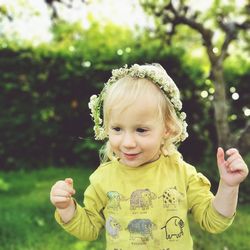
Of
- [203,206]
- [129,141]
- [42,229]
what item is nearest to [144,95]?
[129,141]

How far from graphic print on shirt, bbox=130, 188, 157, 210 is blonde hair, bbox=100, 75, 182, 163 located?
0.22m

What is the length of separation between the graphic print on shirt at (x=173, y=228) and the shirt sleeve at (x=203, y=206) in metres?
0.10

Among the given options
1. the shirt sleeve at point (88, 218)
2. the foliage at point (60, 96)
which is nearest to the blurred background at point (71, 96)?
the foliage at point (60, 96)

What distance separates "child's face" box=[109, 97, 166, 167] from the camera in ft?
7.73

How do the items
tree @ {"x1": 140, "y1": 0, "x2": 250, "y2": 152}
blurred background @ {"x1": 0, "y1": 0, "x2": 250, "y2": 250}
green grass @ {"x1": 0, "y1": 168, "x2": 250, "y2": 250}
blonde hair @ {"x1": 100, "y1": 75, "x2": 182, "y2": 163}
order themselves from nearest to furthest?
1. blonde hair @ {"x1": 100, "y1": 75, "x2": 182, "y2": 163}
2. green grass @ {"x1": 0, "y1": 168, "x2": 250, "y2": 250}
3. tree @ {"x1": 140, "y1": 0, "x2": 250, "y2": 152}
4. blurred background @ {"x1": 0, "y1": 0, "x2": 250, "y2": 250}

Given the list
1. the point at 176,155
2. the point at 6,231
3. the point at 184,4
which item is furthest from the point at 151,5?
the point at 176,155

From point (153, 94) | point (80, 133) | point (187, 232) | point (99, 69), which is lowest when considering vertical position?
point (187, 232)

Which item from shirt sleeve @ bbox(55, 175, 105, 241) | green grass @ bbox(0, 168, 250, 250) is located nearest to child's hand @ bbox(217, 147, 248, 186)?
shirt sleeve @ bbox(55, 175, 105, 241)

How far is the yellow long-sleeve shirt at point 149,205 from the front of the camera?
242 centimetres

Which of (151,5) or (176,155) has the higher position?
(151,5)

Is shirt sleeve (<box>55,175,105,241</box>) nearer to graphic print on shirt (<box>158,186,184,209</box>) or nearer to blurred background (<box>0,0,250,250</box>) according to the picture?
graphic print on shirt (<box>158,186,184,209</box>)

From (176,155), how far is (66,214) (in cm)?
56

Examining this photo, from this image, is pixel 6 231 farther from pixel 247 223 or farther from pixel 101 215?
pixel 101 215

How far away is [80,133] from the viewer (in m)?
9.94
